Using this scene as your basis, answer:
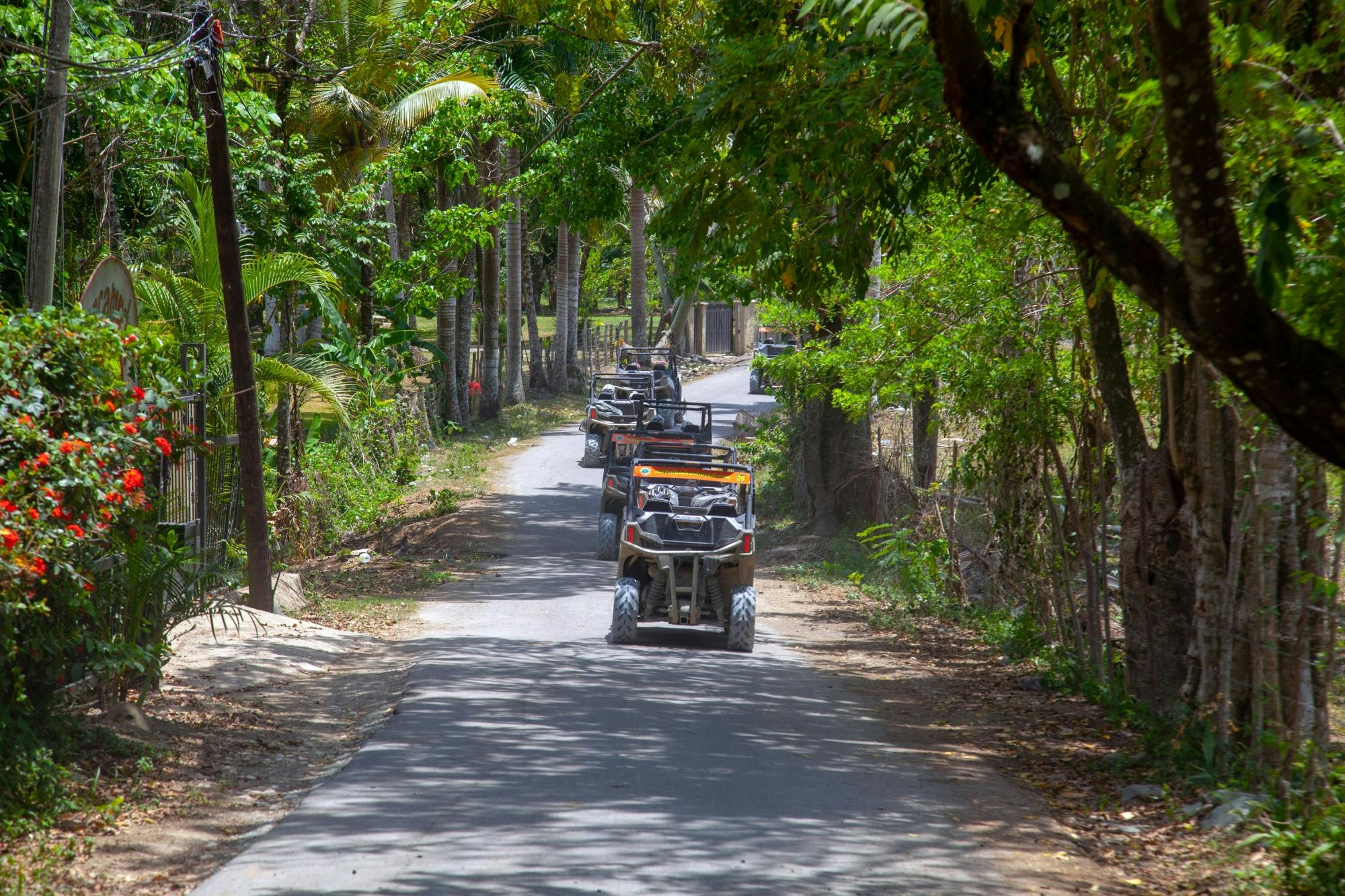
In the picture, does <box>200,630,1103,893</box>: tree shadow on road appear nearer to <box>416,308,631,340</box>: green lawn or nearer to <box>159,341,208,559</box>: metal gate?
<box>159,341,208,559</box>: metal gate

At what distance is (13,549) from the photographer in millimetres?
5438

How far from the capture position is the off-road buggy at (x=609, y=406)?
24.9 meters

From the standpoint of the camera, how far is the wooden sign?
766cm

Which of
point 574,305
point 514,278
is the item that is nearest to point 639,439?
point 514,278

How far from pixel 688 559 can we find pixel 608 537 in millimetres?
6011

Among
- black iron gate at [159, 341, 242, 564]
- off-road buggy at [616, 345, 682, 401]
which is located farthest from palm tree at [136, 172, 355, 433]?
off-road buggy at [616, 345, 682, 401]

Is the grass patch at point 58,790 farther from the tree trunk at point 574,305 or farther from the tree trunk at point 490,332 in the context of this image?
the tree trunk at point 574,305

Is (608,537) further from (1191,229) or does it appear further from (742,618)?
(1191,229)

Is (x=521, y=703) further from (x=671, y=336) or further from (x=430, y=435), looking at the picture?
(x=671, y=336)

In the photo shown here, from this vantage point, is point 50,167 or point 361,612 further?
point 361,612

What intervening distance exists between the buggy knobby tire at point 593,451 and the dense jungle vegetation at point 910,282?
627cm

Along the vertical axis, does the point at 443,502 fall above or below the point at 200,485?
below

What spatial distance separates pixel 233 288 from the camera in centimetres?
1168

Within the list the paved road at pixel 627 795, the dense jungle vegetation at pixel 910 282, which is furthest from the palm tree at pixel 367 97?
the paved road at pixel 627 795
